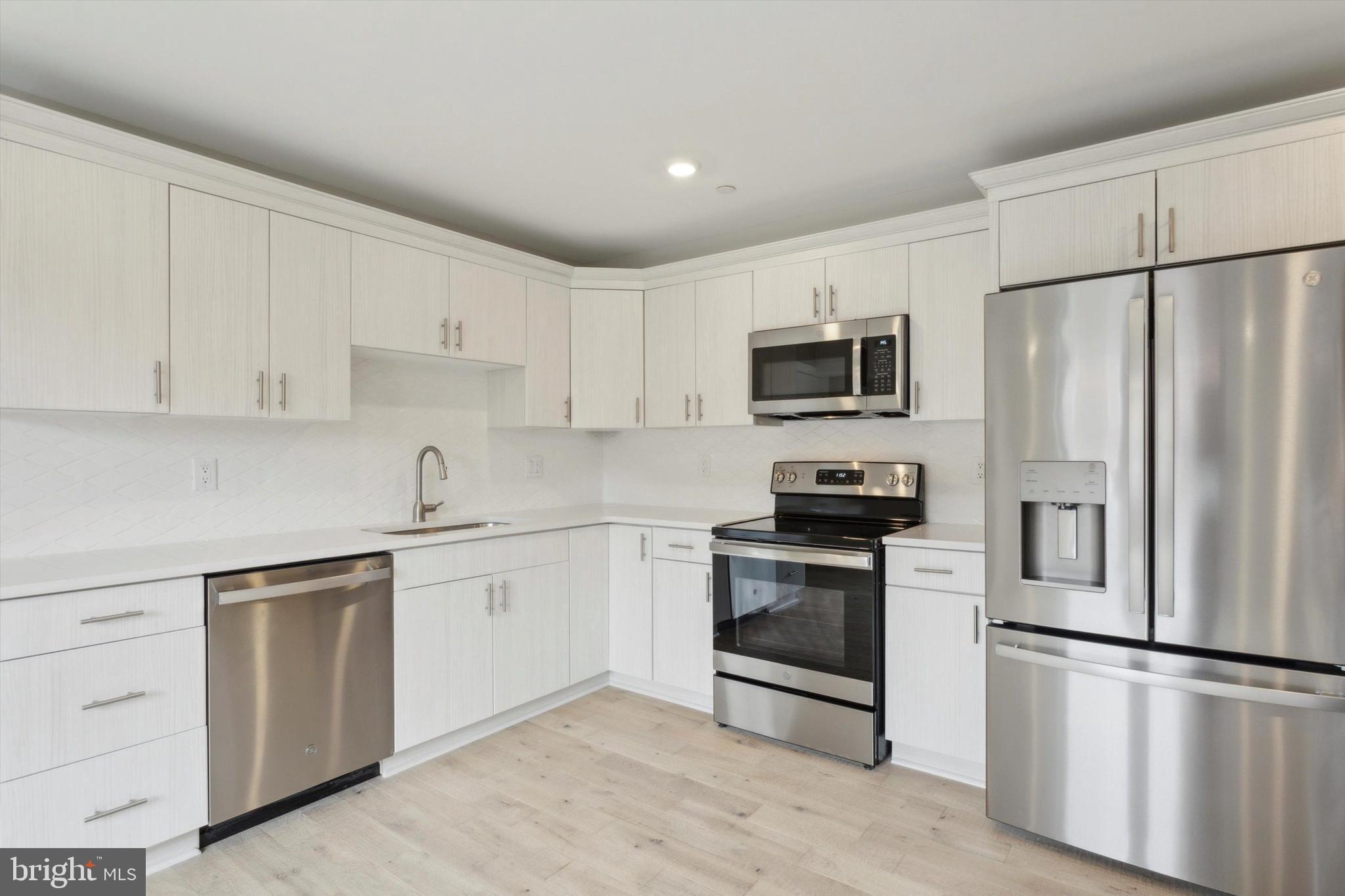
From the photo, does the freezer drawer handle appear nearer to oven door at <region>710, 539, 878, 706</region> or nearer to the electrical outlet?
oven door at <region>710, 539, 878, 706</region>

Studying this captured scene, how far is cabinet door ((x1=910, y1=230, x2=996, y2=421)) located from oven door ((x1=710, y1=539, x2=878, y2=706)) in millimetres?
764

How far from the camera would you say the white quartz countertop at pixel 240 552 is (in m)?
1.96

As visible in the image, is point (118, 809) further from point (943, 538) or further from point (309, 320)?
point (943, 538)

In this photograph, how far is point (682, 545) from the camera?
3365 millimetres

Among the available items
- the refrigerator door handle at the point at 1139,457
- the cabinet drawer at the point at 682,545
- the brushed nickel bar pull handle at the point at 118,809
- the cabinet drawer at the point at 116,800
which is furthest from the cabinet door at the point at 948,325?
the brushed nickel bar pull handle at the point at 118,809

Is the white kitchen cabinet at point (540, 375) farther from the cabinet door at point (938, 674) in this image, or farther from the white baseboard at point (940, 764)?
the white baseboard at point (940, 764)

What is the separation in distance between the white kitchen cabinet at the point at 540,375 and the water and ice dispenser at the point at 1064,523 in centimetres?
231

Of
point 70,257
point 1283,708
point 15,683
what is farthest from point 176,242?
point 1283,708

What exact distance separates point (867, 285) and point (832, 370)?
415 millimetres

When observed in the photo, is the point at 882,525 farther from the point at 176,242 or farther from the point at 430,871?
the point at 176,242

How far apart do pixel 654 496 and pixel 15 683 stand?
2927mm

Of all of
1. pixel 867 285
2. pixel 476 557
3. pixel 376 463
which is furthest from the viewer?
pixel 376 463

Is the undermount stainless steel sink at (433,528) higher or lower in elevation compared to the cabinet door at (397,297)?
lower

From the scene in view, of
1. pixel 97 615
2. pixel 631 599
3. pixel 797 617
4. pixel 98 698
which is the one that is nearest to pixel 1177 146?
pixel 797 617
